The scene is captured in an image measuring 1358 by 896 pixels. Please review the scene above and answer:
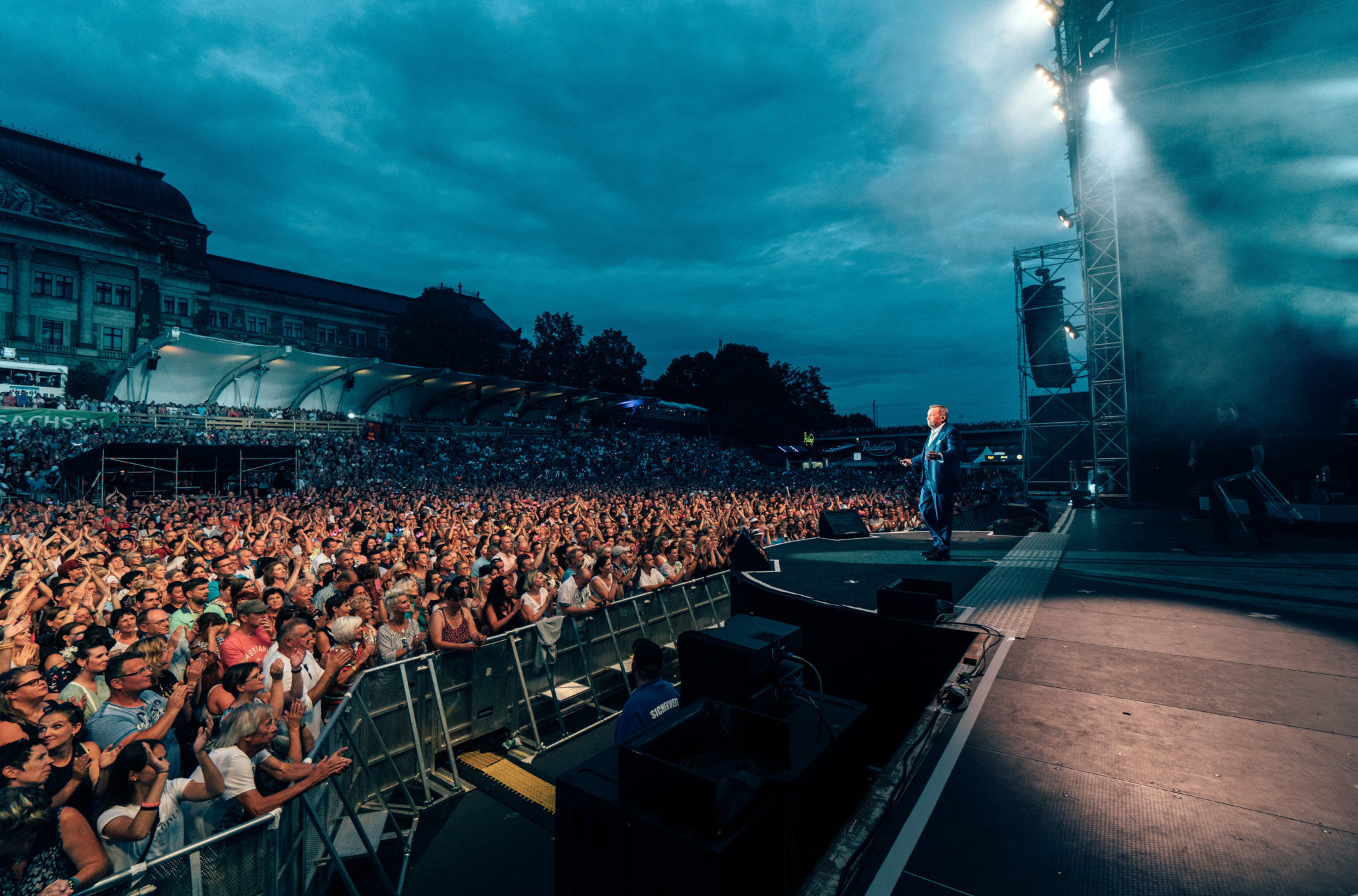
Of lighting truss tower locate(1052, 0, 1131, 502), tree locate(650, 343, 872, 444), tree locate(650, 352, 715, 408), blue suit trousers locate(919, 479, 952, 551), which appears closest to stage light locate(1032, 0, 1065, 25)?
lighting truss tower locate(1052, 0, 1131, 502)

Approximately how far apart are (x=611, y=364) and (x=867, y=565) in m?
56.7

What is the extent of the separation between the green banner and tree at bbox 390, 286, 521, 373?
2252cm

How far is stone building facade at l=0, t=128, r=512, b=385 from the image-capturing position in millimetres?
40750

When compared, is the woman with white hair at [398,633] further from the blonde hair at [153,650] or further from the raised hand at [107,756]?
the raised hand at [107,756]

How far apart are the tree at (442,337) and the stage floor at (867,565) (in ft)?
124

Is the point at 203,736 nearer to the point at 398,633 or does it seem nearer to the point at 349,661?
the point at 349,661

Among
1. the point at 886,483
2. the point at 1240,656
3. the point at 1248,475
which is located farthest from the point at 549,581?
the point at 886,483

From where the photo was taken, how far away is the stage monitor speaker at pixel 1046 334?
25.0 m

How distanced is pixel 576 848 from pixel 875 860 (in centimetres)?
134

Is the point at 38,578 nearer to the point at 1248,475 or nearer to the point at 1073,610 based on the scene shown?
the point at 1073,610

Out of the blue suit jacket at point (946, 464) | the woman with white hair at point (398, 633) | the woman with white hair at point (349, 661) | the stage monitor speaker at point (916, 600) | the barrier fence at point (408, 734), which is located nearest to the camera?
the barrier fence at point (408, 734)

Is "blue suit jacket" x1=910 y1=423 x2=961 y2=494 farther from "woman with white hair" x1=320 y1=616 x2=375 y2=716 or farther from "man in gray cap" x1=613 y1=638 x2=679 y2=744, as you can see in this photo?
"woman with white hair" x1=320 y1=616 x2=375 y2=716

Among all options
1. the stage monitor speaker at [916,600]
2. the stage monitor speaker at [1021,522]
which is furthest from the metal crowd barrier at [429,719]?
the stage monitor speaker at [1021,522]

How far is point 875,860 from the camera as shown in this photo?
2.50 meters
